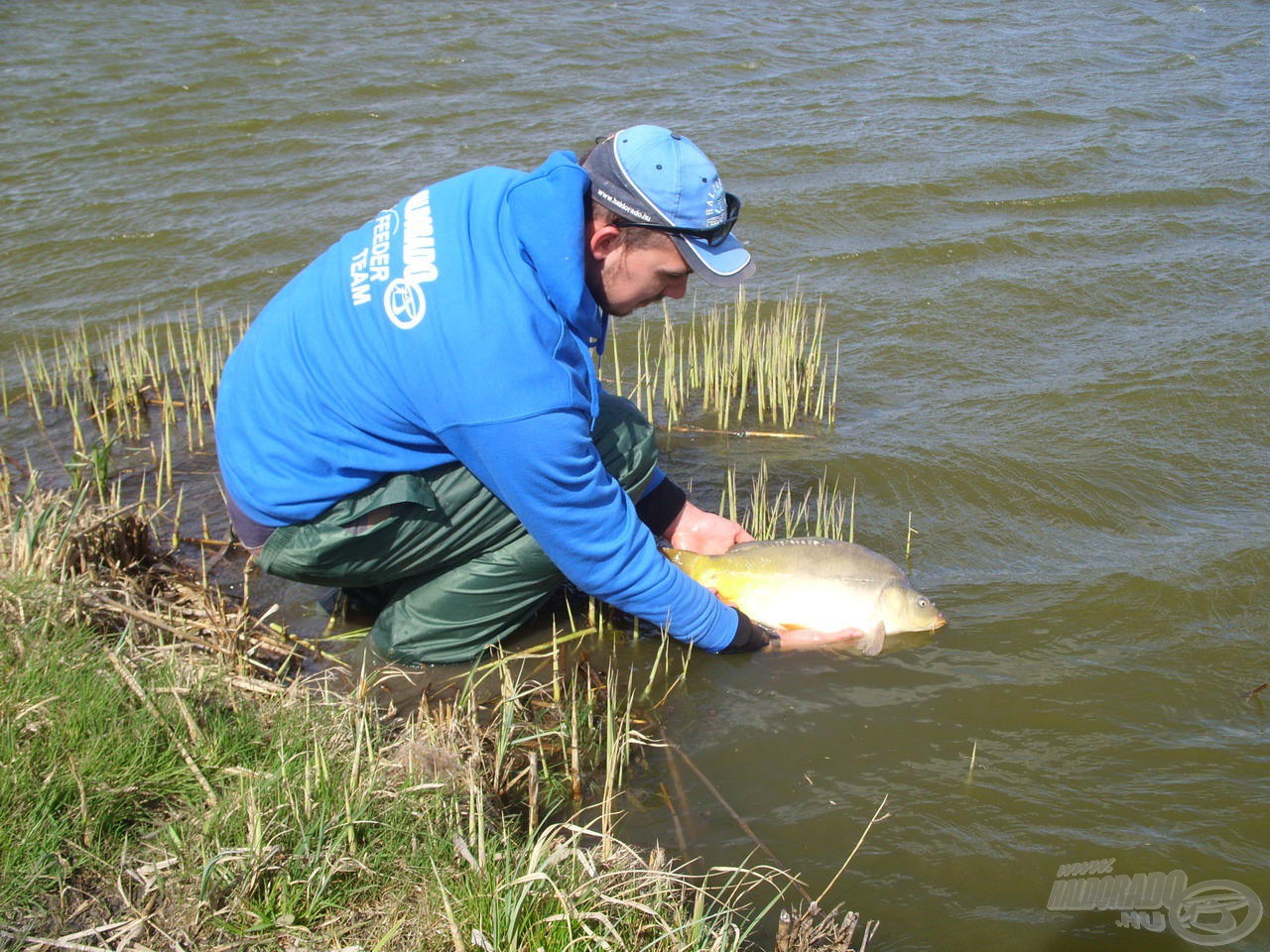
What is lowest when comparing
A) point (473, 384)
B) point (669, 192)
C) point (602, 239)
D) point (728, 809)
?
point (728, 809)

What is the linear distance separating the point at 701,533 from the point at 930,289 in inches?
156

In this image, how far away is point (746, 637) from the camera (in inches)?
174

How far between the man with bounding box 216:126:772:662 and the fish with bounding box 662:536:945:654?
1.33 ft

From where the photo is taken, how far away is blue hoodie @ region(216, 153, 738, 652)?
3361mm

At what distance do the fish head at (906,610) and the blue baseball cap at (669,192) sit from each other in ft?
5.10

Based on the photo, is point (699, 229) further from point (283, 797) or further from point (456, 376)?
point (283, 797)

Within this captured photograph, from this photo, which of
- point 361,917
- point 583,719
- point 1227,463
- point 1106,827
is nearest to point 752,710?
point 583,719

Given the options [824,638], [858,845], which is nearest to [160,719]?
[858,845]

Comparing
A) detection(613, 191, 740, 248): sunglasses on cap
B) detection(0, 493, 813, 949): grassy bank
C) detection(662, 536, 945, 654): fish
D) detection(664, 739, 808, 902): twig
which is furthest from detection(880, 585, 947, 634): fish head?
detection(613, 191, 740, 248): sunglasses on cap

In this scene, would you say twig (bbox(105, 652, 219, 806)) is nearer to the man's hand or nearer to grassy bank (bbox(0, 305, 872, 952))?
grassy bank (bbox(0, 305, 872, 952))

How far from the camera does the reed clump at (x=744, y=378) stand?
21.9ft

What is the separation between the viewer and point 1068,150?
33.2ft

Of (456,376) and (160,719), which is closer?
(160,719)

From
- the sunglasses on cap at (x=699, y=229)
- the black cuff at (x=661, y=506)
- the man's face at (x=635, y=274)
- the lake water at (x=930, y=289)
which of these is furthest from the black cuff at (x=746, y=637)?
the sunglasses on cap at (x=699, y=229)
